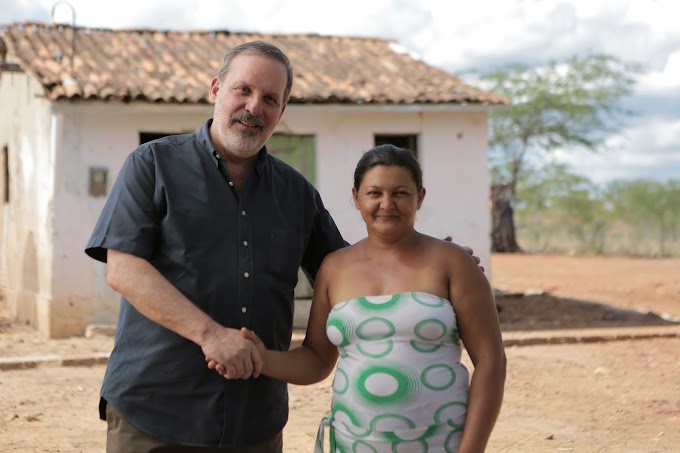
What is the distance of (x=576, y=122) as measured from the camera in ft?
99.2

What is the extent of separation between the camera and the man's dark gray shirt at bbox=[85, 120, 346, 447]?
2.91m

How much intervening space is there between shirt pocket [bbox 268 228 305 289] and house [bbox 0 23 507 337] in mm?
8475

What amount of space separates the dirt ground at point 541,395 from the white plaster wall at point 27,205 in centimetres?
52

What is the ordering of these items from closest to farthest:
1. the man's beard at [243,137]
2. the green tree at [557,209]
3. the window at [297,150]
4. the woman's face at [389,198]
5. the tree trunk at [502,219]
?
the woman's face at [389,198] < the man's beard at [243,137] < the window at [297,150] < the tree trunk at [502,219] < the green tree at [557,209]

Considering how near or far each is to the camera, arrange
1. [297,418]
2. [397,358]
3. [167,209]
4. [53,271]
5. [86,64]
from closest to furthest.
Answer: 1. [397,358]
2. [167,209]
3. [297,418]
4. [53,271]
5. [86,64]

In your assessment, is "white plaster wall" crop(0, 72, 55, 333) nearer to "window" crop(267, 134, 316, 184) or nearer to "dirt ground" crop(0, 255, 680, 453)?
"dirt ground" crop(0, 255, 680, 453)

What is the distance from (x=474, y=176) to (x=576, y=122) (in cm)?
1817

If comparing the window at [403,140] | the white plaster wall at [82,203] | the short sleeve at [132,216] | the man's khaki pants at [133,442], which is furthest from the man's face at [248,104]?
the window at [403,140]

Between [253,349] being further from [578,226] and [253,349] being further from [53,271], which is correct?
[578,226]

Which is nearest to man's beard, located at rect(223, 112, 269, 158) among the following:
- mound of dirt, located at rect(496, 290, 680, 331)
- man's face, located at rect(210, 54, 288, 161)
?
man's face, located at rect(210, 54, 288, 161)

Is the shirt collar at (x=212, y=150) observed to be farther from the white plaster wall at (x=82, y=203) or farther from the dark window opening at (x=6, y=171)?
the dark window opening at (x=6, y=171)

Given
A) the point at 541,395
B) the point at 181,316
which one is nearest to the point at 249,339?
the point at 181,316

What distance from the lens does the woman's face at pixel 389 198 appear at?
2834 millimetres

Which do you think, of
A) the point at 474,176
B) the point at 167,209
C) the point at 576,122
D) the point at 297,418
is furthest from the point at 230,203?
the point at 576,122
